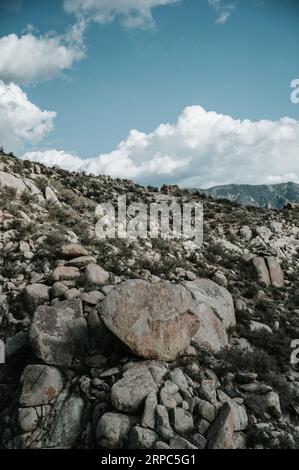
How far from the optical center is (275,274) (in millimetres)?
14961

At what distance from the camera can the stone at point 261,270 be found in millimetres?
14416

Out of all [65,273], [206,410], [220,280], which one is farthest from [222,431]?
[220,280]

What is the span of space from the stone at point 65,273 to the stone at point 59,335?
1541 millimetres

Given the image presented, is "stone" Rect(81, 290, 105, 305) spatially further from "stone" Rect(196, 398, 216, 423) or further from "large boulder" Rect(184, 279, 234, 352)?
"stone" Rect(196, 398, 216, 423)

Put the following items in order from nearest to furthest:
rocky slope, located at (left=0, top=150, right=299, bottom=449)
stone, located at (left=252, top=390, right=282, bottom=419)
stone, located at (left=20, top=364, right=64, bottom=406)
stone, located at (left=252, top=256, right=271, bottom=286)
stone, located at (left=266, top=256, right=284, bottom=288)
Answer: rocky slope, located at (left=0, top=150, right=299, bottom=449)
stone, located at (left=20, top=364, right=64, bottom=406)
stone, located at (left=252, top=390, right=282, bottom=419)
stone, located at (left=252, top=256, right=271, bottom=286)
stone, located at (left=266, top=256, right=284, bottom=288)

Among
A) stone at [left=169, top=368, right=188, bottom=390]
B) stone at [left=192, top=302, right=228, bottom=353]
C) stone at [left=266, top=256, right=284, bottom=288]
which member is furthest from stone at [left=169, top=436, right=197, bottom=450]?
stone at [left=266, top=256, right=284, bottom=288]

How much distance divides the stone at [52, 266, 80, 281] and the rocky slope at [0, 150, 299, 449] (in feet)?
0.10

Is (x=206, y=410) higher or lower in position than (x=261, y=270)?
lower

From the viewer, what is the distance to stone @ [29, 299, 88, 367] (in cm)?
715

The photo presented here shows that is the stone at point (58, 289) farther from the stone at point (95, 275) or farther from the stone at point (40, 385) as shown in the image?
the stone at point (40, 385)

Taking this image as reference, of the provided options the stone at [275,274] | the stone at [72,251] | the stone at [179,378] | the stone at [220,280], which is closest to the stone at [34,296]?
the stone at [72,251]

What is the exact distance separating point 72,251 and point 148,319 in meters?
4.45

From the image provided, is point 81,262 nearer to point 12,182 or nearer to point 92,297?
point 92,297

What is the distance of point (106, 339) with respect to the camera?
7.64 m
